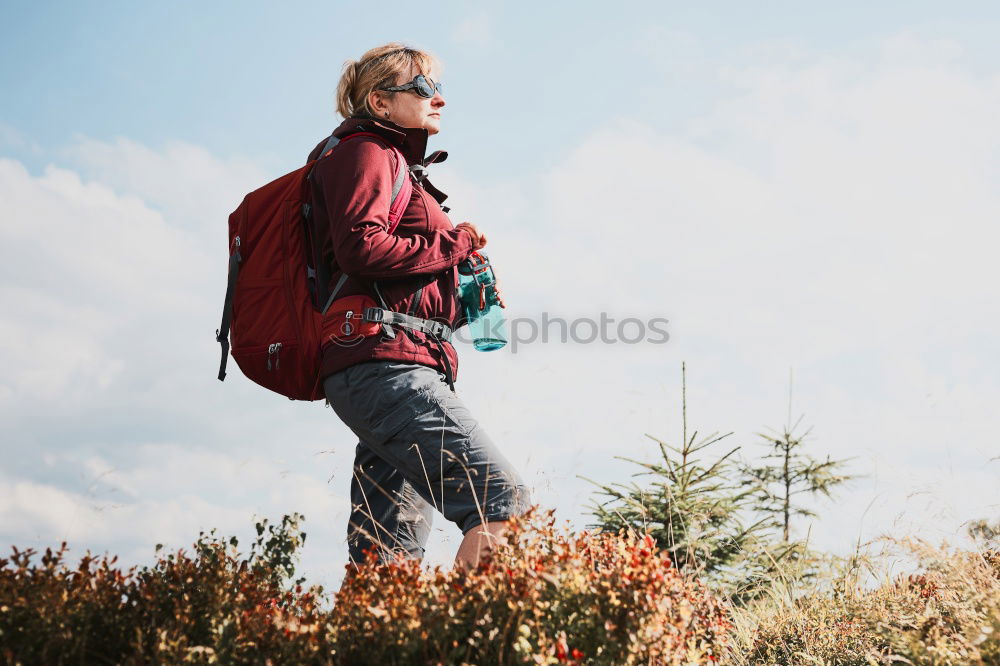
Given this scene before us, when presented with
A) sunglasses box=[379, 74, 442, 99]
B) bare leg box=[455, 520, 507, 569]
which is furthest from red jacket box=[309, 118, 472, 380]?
bare leg box=[455, 520, 507, 569]

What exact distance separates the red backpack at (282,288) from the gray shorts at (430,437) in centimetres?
22

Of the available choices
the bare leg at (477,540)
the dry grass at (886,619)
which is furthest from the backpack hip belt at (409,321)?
the dry grass at (886,619)

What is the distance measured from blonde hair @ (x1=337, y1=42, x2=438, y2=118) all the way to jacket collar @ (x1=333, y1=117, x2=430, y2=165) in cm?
23

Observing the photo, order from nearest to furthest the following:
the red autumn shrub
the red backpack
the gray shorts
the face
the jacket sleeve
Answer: the red autumn shrub < the gray shorts < the jacket sleeve < the red backpack < the face

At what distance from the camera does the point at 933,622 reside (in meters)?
4.02

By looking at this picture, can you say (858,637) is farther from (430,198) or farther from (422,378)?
(430,198)

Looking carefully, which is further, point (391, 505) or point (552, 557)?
point (391, 505)

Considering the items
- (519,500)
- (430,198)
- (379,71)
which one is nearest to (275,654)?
(519,500)

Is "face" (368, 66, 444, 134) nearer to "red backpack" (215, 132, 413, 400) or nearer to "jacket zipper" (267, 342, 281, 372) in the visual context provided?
"red backpack" (215, 132, 413, 400)

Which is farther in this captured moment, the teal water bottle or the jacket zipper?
the teal water bottle

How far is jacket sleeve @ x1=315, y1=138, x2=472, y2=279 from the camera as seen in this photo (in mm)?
3807

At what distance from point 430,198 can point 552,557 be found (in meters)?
2.07

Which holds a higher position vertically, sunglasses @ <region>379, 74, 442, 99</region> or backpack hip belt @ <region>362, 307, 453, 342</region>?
sunglasses @ <region>379, 74, 442, 99</region>

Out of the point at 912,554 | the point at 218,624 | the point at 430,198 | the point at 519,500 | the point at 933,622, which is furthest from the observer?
the point at 912,554
